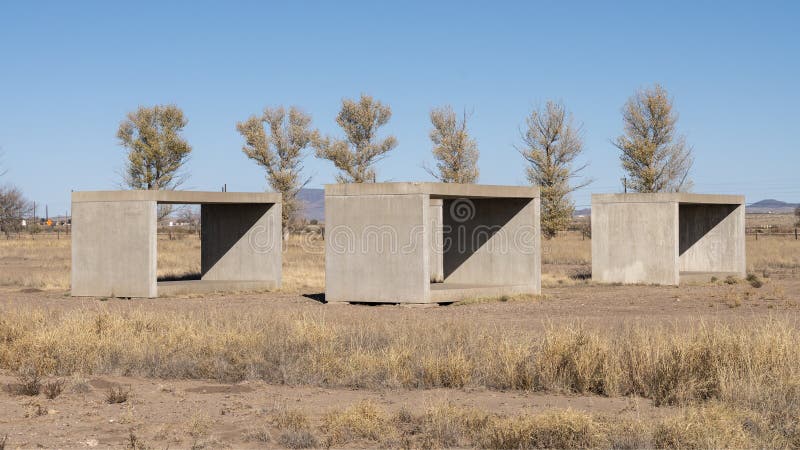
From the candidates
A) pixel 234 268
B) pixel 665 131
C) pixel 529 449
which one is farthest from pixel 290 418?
pixel 665 131

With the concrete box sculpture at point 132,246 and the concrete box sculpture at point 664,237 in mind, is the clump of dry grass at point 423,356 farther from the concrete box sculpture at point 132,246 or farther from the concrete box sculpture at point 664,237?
the concrete box sculpture at point 664,237

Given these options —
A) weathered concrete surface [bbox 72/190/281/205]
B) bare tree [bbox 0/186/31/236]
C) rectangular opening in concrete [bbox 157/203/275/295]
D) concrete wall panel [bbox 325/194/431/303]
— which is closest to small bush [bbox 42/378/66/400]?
concrete wall panel [bbox 325/194/431/303]

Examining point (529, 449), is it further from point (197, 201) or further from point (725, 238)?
point (725, 238)

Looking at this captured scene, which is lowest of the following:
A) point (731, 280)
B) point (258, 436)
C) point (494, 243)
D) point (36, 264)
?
point (258, 436)

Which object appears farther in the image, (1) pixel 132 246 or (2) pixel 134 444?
(1) pixel 132 246

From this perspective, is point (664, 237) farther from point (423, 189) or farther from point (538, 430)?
point (538, 430)

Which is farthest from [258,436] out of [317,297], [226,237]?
[226,237]

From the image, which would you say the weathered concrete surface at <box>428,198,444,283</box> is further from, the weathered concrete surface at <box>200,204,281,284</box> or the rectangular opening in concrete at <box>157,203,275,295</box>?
the rectangular opening in concrete at <box>157,203,275,295</box>

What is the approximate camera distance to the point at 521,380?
10.7 m

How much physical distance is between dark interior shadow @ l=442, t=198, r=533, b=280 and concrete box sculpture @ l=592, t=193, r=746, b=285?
5043 millimetres

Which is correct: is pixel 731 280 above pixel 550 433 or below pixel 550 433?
above

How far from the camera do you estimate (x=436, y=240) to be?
2550 cm

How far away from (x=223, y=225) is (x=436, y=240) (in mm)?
6163

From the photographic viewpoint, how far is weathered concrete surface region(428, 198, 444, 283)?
25.3m
